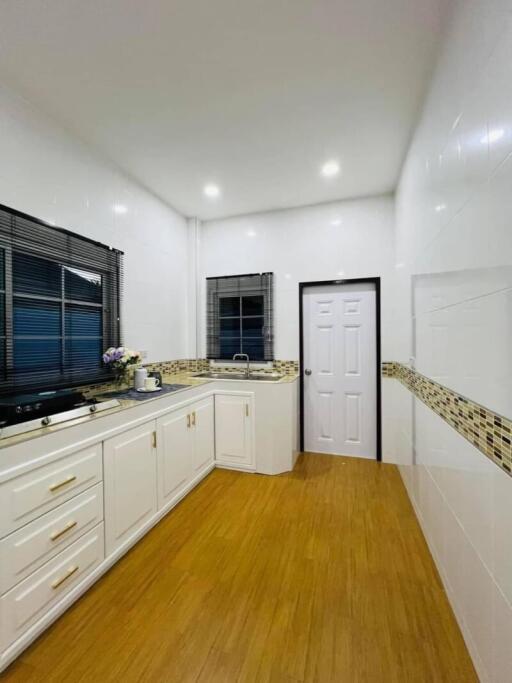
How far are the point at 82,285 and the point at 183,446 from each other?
150cm

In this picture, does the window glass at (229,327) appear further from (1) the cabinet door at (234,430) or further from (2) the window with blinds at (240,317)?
(1) the cabinet door at (234,430)

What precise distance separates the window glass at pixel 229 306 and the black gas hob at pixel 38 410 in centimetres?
195

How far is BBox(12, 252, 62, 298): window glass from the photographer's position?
Answer: 69.4 inches

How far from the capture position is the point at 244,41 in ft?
4.81

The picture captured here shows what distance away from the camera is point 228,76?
1.66 m

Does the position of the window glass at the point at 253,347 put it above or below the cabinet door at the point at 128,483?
above

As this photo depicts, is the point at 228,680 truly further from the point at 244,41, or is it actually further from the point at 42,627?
the point at 244,41

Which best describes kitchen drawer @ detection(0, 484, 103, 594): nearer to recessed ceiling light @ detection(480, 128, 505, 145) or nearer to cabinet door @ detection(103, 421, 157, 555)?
cabinet door @ detection(103, 421, 157, 555)

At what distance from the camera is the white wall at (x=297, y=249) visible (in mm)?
3045

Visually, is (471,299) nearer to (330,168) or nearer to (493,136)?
(493,136)

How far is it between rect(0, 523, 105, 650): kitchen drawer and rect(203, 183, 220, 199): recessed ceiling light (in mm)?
2877

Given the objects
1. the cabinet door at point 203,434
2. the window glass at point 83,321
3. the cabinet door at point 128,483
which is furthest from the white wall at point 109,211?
the cabinet door at point 128,483

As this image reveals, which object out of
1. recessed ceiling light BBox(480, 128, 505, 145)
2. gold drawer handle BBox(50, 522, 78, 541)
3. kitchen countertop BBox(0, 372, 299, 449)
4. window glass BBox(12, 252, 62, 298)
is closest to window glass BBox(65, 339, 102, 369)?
kitchen countertop BBox(0, 372, 299, 449)

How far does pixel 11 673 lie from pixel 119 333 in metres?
1.98
